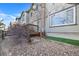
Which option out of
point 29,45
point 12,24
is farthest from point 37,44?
point 12,24

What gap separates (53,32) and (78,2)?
45 cm

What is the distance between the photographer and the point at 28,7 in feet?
7.30

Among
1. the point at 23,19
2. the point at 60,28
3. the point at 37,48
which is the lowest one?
the point at 37,48

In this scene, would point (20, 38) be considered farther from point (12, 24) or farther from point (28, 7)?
point (28, 7)

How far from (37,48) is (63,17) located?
47 centimetres

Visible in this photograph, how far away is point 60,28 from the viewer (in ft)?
7.18

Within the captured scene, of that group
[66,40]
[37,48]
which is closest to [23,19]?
[37,48]

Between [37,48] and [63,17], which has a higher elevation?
[63,17]

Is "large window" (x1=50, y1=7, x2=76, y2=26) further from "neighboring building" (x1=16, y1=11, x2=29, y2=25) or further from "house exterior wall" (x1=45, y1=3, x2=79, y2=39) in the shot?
"neighboring building" (x1=16, y1=11, x2=29, y2=25)

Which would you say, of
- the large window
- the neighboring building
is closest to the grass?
the large window

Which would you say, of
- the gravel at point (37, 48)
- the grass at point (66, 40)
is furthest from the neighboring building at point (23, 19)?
the grass at point (66, 40)

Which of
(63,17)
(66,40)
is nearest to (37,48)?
(66,40)

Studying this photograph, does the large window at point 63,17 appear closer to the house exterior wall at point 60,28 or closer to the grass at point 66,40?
the house exterior wall at point 60,28

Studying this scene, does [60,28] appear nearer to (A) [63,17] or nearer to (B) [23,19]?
(A) [63,17]
